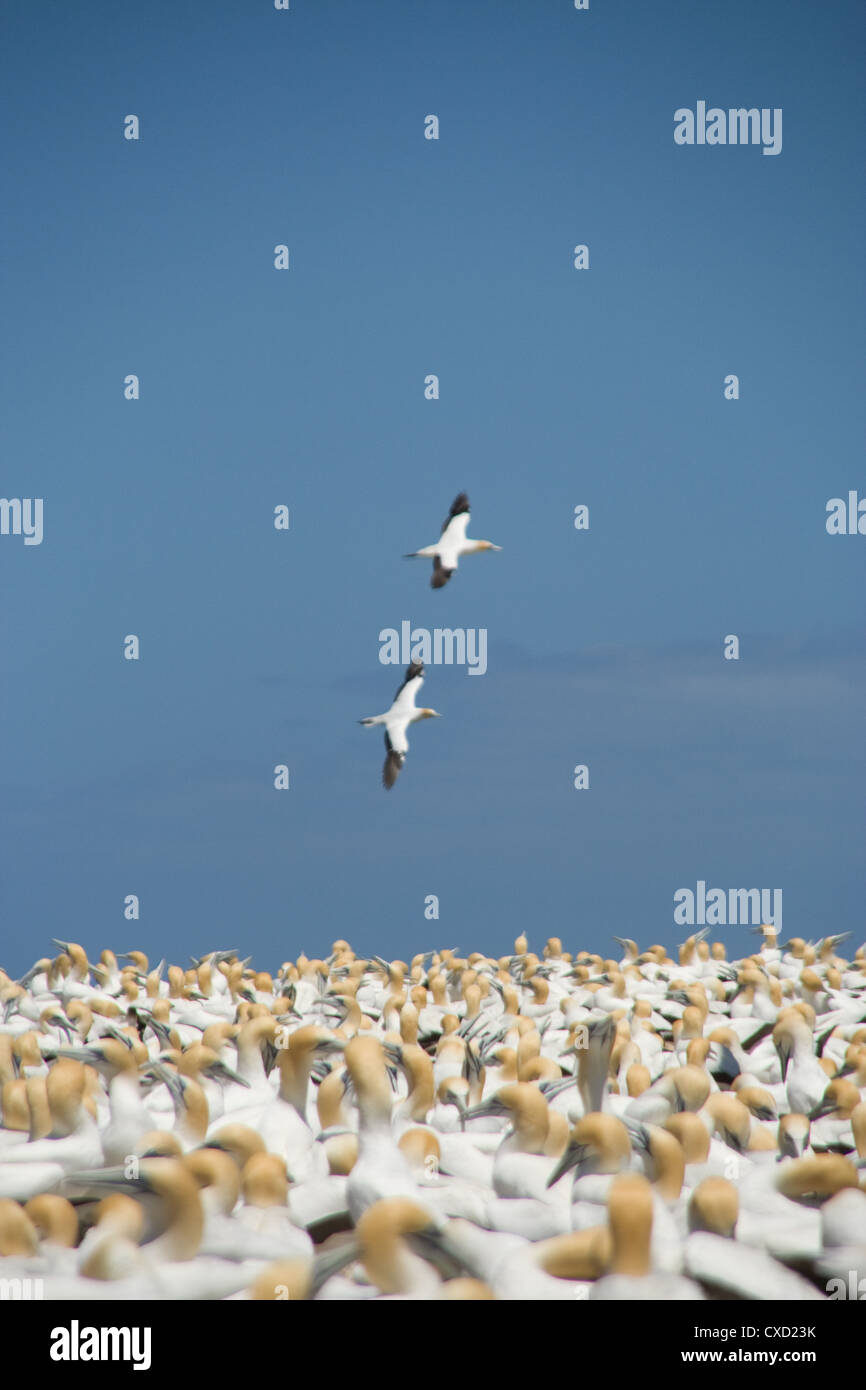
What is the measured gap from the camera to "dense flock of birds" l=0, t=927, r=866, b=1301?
9469 mm

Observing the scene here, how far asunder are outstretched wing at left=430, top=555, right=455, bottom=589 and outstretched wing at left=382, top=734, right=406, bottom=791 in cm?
342

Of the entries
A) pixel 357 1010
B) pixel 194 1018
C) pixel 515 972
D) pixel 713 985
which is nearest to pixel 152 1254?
pixel 357 1010

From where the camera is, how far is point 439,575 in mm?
24469

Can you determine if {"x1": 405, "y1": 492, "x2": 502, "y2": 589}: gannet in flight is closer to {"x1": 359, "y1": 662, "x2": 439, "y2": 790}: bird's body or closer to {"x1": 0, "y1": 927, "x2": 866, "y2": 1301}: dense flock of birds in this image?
{"x1": 359, "y1": 662, "x2": 439, "y2": 790}: bird's body

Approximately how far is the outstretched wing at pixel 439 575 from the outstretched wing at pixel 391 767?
3.42m

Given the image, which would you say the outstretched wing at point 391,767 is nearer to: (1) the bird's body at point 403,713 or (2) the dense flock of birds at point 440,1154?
(1) the bird's body at point 403,713

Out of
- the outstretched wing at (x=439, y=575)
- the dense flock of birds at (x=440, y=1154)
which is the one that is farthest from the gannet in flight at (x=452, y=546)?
the dense flock of birds at (x=440, y=1154)

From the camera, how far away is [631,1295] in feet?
30.0

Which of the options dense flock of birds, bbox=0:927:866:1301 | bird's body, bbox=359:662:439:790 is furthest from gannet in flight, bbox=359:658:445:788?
dense flock of birds, bbox=0:927:866:1301

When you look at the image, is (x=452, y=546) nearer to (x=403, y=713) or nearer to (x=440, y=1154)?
(x=403, y=713)

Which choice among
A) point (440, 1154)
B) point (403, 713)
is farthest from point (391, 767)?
point (440, 1154)
